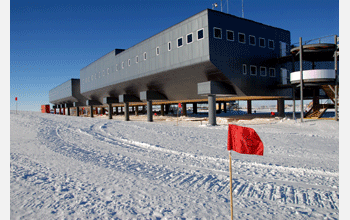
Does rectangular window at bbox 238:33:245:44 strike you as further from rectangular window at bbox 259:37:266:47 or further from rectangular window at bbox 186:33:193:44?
rectangular window at bbox 186:33:193:44

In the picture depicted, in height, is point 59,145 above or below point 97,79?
below

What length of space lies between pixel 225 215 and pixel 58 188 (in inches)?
194

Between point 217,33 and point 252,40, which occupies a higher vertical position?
point 252,40

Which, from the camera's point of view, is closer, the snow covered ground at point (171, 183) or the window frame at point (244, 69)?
the snow covered ground at point (171, 183)

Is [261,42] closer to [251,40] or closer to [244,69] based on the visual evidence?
[251,40]

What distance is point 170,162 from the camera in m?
9.11

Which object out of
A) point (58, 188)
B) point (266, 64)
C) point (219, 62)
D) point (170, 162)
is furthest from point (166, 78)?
point (58, 188)

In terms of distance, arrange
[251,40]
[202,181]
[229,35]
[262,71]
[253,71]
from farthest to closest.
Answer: [262,71]
[253,71]
[251,40]
[229,35]
[202,181]

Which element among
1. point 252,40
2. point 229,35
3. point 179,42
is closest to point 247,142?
point 179,42

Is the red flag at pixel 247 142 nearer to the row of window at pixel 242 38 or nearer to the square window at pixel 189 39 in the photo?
the row of window at pixel 242 38

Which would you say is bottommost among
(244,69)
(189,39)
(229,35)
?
(244,69)

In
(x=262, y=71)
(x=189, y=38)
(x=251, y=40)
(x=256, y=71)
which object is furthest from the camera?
(x=262, y=71)

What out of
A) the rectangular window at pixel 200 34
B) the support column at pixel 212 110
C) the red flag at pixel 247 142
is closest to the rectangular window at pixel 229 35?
the rectangular window at pixel 200 34

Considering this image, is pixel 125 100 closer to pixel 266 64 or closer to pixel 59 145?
pixel 266 64
